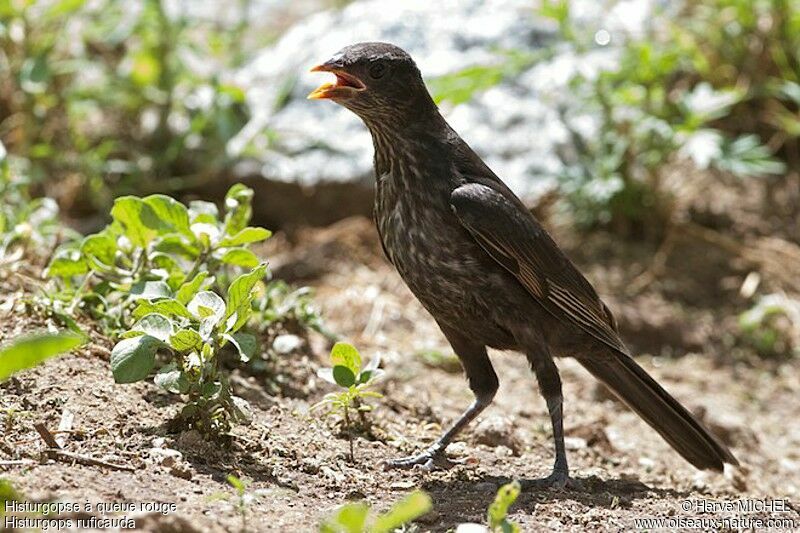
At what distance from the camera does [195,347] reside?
3.70 metres

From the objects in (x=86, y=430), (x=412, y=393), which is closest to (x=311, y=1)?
(x=412, y=393)

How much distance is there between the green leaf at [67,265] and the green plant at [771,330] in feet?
12.4

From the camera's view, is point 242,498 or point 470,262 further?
point 470,262

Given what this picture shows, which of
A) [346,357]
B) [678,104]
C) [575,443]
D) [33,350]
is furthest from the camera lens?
[678,104]

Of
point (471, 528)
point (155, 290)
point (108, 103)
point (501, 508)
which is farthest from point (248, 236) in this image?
point (108, 103)

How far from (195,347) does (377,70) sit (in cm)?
141

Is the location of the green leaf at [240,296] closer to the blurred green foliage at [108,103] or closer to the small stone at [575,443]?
the small stone at [575,443]

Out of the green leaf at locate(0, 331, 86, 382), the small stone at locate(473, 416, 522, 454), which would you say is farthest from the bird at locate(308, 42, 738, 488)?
the green leaf at locate(0, 331, 86, 382)

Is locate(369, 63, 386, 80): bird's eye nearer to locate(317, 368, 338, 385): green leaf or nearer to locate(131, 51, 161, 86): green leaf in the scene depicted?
locate(317, 368, 338, 385): green leaf

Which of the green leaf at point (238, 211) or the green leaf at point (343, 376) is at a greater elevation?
the green leaf at point (238, 211)

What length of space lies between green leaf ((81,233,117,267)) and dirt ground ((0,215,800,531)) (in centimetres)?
31

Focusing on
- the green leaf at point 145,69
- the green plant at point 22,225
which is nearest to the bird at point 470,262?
the green plant at point 22,225

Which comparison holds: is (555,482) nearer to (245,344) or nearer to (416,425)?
(416,425)

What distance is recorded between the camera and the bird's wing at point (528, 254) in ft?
13.9
